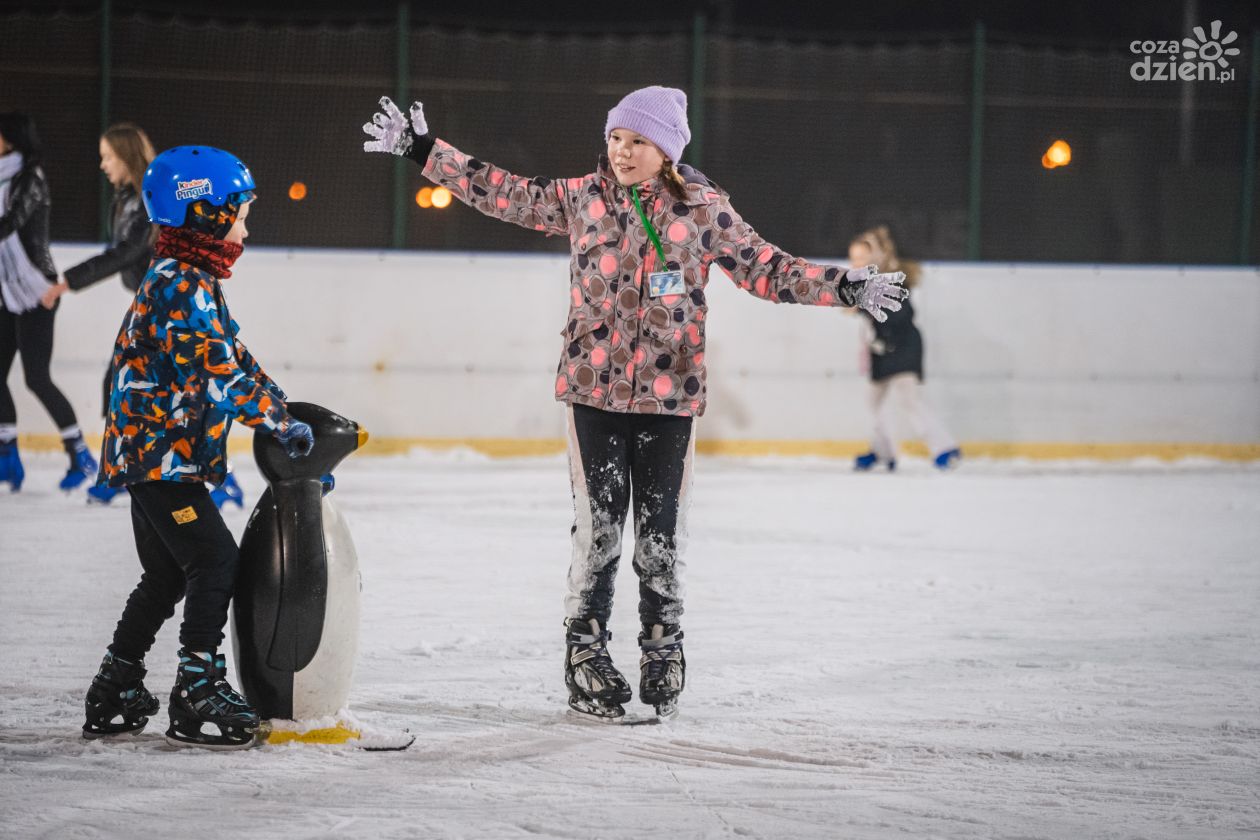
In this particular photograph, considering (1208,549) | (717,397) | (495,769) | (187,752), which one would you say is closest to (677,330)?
(495,769)

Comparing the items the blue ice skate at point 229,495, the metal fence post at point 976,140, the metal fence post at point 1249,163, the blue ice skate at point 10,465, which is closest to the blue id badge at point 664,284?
the blue ice skate at point 229,495

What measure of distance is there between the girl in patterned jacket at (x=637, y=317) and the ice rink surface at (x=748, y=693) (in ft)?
0.73

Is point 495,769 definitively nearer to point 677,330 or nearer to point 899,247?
point 677,330

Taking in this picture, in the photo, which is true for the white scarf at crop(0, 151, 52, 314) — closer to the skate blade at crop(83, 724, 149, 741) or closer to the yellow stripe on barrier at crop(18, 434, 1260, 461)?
the yellow stripe on barrier at crop(18, 434, 1260, 461)

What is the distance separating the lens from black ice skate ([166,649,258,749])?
2932 millimetres

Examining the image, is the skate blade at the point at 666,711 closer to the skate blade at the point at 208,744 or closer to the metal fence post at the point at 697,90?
the skate blade at the point at 208,744

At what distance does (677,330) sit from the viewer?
11.0 ft

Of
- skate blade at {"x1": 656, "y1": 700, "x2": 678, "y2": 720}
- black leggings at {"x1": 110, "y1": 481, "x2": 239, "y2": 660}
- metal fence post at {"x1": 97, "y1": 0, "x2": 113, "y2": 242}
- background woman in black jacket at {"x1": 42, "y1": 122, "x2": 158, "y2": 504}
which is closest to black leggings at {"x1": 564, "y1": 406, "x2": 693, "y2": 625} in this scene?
skate blade at {"x1": 656, "y1": 700, "x2": 678, "y2": 720}

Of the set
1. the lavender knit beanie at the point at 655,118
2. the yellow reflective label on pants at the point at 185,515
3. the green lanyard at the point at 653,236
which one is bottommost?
the yellow reflective label on pants at the point at 185,515

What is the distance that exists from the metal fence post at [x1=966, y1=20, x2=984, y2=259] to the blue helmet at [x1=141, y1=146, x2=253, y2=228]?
8.01m

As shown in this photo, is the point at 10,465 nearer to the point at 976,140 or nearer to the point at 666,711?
the point at 666,711

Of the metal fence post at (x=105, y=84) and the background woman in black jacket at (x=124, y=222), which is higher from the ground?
the metal fence post at (x=105, y=84)

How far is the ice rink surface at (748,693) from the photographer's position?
259 centimetres

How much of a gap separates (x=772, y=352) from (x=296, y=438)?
7.15 metres
